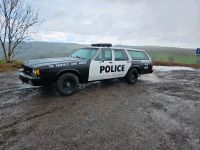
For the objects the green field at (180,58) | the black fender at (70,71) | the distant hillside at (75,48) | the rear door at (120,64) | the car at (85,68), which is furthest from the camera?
the green field at (180,58)

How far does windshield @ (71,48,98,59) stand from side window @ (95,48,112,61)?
245 mm

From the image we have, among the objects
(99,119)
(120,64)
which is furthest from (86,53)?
(99,119)

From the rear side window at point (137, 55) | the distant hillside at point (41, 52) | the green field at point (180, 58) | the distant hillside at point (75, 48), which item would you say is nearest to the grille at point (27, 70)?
the rear side window at point (137, 55)

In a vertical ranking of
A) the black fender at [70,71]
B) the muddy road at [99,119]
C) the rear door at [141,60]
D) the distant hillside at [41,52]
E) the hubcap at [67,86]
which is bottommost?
the muddy road at [99,119]

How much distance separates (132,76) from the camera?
10289mm

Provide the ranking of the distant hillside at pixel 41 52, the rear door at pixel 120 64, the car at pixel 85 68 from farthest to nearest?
the distant hillside at pixel 41 52
the rear door at pixel 120 64
the car at pixel 85 68

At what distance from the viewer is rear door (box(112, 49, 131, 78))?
9.30 meters

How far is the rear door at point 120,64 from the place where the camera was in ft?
30.5

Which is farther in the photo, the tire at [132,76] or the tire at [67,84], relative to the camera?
the tire at [132,76]

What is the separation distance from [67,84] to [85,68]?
2.98ft

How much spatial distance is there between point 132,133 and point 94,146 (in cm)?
104

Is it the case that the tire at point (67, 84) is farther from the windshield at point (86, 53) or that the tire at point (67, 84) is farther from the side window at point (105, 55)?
the side window at point (105, 55)

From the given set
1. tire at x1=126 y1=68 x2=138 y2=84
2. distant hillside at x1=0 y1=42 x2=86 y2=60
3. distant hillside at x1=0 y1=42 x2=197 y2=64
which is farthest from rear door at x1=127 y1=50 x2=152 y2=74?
distant hillside at x1=0 y1=42 x2=86 y2=60

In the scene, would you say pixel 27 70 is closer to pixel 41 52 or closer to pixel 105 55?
pixel 105 55
